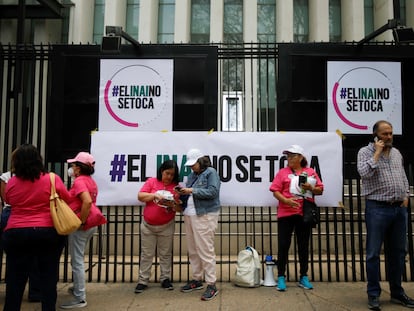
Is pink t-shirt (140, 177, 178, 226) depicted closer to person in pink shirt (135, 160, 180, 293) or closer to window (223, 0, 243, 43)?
person in pink shirt (135, 160, 180, 293)

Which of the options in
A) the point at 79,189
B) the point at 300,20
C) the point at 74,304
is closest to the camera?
the point at 79,189

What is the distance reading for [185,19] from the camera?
12.2 meters

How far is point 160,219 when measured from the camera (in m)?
4.87

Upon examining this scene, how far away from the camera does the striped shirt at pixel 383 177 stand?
424 centimetres

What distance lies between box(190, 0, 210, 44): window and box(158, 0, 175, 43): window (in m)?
0.70

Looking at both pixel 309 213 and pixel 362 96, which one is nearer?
pixel 309 213

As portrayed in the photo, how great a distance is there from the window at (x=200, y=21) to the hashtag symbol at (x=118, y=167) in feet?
26.7

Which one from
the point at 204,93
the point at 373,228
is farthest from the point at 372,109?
the point at 204,93

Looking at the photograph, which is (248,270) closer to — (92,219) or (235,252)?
(92,219)

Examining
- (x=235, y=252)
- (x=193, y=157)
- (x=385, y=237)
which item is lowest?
(x=235, y=252)

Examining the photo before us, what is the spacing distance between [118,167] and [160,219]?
1.16 meters

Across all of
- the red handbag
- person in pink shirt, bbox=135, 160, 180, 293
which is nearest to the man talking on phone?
person in pink shirt, bbox=135, 160, 180, 293

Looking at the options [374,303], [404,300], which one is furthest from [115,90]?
[404,300]

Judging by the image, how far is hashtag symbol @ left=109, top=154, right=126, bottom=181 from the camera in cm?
554
